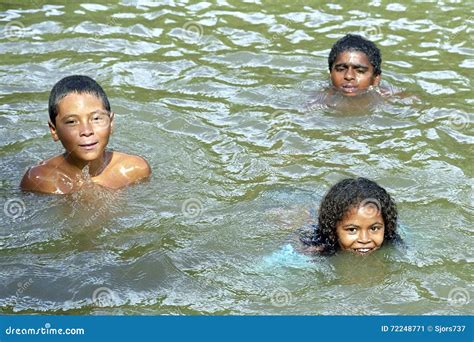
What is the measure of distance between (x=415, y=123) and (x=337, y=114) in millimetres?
753

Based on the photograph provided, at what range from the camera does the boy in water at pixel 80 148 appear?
720 cm

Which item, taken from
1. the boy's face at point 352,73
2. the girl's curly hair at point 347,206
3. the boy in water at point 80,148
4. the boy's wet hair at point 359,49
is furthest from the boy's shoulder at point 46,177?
the boy's wet hair at point 359,49

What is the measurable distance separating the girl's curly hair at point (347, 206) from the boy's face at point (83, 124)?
1771 millimetres

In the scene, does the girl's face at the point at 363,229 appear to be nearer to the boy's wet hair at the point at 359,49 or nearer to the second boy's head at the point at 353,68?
the second boy's head at the point at 353,68

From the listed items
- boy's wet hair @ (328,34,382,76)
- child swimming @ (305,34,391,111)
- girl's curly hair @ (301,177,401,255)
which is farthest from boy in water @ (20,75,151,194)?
boy's wet hair @ (328,34,382,76)

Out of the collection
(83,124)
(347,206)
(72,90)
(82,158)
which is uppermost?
(72,90)

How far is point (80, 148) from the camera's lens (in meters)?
7.21

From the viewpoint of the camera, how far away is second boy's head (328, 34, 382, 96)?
9508 mm

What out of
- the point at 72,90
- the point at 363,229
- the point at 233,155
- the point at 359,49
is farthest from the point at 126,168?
the point at 359,49

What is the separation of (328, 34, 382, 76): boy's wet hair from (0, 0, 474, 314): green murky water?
0.93 ft

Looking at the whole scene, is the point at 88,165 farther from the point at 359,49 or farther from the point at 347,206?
the point at 359,49

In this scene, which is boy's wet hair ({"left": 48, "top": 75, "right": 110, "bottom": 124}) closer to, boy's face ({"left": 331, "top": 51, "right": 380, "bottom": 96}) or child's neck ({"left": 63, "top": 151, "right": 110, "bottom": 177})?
child's neck ({"left": 63, "top": 151, "right": 110, "bottom": 177})

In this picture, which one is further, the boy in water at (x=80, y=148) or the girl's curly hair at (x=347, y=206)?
the boy in water at (x=80, y=148)

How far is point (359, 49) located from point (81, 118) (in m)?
3.46
